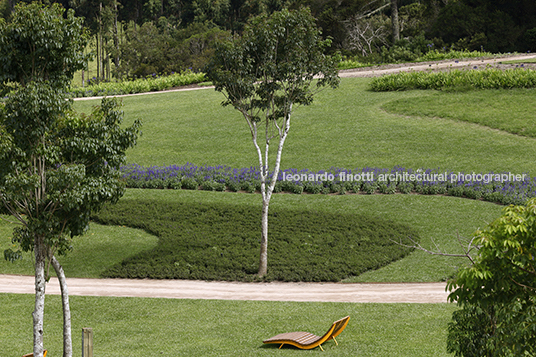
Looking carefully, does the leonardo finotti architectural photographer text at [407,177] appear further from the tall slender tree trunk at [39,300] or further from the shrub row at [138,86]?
the shrub row at [138,86]

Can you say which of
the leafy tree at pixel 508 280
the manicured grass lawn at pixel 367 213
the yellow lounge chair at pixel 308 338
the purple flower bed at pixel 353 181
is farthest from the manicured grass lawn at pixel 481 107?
the leafy tree at pixel 508 280

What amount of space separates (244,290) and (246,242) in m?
3.12

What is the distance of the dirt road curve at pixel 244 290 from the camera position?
13.3m

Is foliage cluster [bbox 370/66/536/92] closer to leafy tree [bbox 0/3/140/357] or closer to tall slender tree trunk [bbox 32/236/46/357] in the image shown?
leafy tree [bbox 0/3/140/357]

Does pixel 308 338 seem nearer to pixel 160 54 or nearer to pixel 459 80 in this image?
pixel 459 80

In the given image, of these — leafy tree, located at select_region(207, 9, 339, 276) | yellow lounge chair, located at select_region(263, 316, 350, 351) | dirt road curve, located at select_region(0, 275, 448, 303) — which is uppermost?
leafy tree, located at select_region(207, 9, 339, 276)

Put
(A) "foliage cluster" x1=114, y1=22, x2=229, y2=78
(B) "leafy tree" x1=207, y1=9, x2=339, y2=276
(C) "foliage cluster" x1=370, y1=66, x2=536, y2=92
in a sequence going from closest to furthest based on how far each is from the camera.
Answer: (B) "leafy tree" x1=207, y1=9, x2=339, y2=276
(C) "foliage cluster" x1=370, y1=66, x2=536, y2=92
(A) "foliage cluster" x1=114, y1=22, x2=229, y2=78

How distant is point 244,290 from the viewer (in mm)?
14023

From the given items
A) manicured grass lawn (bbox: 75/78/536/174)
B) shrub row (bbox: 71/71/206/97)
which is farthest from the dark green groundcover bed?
shrub row (bbox: 71/71/206/97)

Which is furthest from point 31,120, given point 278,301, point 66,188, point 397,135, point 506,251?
point 397,135

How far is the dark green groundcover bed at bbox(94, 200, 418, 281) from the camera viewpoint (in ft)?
49.5

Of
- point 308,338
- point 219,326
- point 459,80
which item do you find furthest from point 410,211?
point 459,80

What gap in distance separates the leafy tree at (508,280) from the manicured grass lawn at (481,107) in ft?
67.0

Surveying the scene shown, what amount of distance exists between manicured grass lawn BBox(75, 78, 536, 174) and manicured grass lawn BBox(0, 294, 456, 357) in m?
11.6
